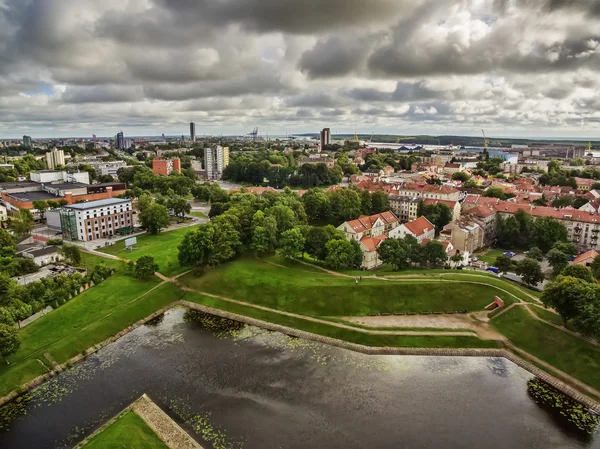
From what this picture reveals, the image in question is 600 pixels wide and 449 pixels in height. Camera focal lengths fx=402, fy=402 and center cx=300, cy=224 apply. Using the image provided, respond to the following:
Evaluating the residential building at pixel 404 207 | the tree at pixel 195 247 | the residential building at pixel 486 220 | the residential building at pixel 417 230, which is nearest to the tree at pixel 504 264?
the residential building at pixel 417 230

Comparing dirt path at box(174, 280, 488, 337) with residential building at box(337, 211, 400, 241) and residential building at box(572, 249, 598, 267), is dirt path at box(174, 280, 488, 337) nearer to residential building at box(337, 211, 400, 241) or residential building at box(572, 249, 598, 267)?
residential building at box(337, 211, 400, 241)

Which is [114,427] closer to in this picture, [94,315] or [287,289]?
[94,315]

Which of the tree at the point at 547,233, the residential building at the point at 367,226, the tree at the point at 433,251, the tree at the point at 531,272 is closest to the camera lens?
the tree at the point at 531,272

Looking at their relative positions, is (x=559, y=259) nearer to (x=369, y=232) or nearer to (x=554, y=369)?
(x=554, y=369)

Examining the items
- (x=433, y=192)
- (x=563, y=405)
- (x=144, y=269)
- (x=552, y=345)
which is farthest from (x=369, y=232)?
(x=563, y=405)

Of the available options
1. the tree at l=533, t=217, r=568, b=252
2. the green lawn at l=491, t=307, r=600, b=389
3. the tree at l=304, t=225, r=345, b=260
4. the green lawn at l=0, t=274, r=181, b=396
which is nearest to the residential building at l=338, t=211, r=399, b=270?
the tree at l=304, t=225, r=345, b=260

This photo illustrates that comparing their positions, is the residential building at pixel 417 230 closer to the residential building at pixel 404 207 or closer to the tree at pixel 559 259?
the residential building at pixel 404 207
